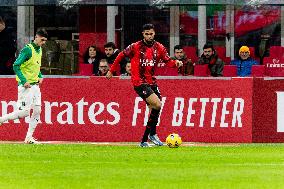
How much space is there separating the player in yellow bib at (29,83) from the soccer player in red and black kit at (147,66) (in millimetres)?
1590

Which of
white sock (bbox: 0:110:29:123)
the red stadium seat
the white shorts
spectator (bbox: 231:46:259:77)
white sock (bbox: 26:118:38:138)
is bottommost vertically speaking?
white sock (bbox: 26:118:38:138)

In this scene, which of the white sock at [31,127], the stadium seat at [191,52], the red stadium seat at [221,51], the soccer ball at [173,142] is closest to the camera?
the soccer ball at [173,142]

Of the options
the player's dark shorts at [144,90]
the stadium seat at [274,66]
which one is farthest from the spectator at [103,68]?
the stadium seat at [274,66]

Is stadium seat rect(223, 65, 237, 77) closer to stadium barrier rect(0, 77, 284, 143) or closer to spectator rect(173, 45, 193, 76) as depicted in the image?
spectator rect(173, 45, 193, 76)

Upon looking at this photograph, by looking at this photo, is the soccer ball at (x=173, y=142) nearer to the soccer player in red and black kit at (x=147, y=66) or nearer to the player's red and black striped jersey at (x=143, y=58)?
the soccer player in red and black kit at (x=147, y=66)

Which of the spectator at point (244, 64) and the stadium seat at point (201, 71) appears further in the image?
the spectator at point (244, 64)

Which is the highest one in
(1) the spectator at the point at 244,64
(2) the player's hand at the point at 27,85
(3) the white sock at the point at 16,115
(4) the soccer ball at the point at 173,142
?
(1) the spectator at the point at 244,64

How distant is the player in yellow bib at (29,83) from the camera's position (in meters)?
21.4

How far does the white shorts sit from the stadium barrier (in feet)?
4.15

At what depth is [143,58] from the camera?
2084cm

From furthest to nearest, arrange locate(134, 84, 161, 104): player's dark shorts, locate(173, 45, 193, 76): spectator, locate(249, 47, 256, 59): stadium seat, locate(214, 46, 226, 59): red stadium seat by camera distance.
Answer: locate(214, 46, 226, 59): red stadium seat < locate(249, 47, 256, 59): stadium seat < locate(173, 45, 193, 76): spectator < locate(134, 84, 161, 104): player's dark shorts

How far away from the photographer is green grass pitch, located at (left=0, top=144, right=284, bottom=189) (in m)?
13.8

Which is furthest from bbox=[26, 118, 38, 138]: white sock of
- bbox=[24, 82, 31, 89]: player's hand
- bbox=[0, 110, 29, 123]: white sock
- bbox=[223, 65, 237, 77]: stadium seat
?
bbox=[223, 65, 237, 77]: stadium seat

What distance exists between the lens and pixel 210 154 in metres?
18.9
